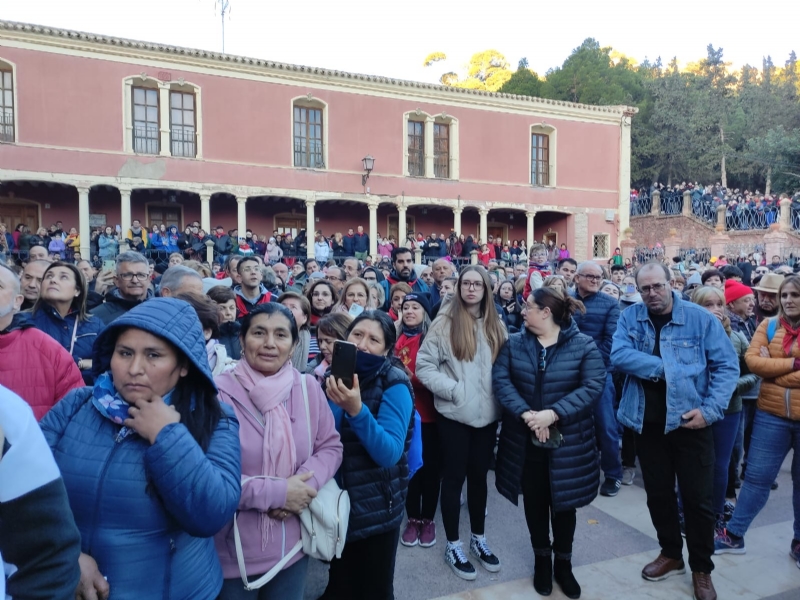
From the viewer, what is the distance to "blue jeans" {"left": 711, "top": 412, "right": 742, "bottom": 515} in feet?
12.4

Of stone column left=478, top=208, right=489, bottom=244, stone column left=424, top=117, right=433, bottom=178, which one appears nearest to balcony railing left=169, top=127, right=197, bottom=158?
stone column left=424, top=117, right=433, bottom=178

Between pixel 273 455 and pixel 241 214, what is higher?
pixel 241 214

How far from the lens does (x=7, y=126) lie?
16.7m

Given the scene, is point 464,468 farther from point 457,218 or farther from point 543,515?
point 457,218

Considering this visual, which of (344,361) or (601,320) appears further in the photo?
(601,320)

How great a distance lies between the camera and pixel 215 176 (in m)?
18.7

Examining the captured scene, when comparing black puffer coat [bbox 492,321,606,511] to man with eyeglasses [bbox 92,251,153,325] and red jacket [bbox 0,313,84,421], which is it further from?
man with eyeglasses [bbox 92,251,153,325]

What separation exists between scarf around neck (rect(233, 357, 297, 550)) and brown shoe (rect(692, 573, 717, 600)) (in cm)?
260

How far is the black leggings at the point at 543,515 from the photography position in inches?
125

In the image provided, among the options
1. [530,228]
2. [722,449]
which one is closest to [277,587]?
[722,449]

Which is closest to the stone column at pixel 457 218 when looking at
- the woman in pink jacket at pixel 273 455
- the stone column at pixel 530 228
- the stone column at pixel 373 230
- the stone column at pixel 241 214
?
the stone column at pixel 530 228

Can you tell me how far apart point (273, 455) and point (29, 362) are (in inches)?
50.2

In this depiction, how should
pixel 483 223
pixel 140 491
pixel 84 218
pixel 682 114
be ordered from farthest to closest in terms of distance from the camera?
pixel 682 114, pixel 483 223, pixel 84 218, pixel 140 491

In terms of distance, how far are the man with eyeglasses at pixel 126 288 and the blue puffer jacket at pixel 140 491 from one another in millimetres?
2557
